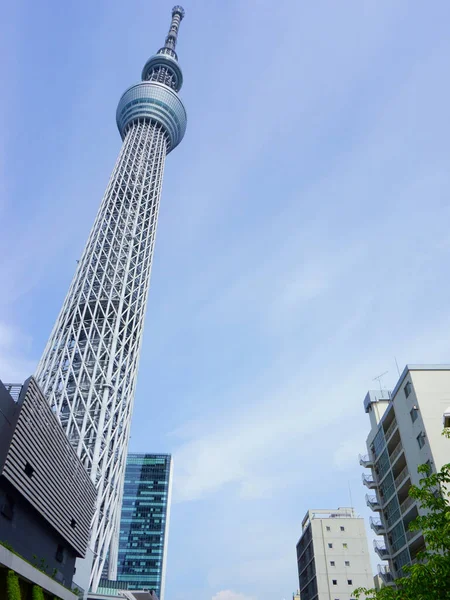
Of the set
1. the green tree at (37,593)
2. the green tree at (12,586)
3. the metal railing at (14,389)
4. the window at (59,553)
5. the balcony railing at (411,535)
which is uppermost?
the metal railing at (14,389)

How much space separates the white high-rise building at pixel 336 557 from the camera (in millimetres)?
61972

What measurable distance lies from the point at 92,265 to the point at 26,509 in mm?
42226

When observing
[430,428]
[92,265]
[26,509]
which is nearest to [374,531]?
[430,428]

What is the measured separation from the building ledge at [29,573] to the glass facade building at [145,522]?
96.7 metres

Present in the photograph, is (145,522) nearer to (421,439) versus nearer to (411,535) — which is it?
(411,535)

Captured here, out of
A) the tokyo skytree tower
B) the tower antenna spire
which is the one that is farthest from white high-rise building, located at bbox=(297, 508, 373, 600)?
the tower antenna spire

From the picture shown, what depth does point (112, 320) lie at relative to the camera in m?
57.5

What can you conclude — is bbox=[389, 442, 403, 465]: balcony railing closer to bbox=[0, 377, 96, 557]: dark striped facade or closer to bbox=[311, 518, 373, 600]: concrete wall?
bbox=[0, 377, 96, 557]: dark striped facade

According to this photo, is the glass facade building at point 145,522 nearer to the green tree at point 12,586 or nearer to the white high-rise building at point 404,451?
the white high-rise building at point 404,451

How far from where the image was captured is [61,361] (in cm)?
5194

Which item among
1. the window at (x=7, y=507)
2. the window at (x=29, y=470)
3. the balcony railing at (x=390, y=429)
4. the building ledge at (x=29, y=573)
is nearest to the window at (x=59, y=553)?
the building ledge at (x=29, y=573)

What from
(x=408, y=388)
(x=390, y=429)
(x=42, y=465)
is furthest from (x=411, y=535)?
(x=42, y=465)

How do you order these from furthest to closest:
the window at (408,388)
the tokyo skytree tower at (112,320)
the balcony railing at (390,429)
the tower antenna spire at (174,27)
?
1. the tower antenna spire at (174,27)
2. the tokyo skytree tower at (112,320)
3. the balcony railing at (390,429)
4. the window at (408,388)

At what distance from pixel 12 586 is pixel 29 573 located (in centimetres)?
212
